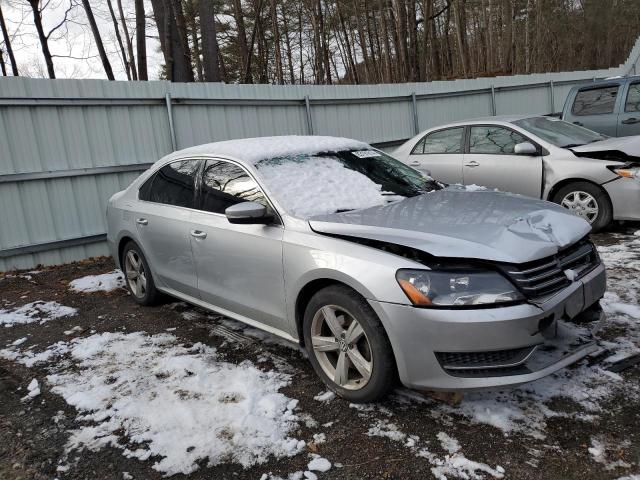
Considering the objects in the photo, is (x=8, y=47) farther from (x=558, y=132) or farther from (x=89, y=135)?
(x=558, y=132)

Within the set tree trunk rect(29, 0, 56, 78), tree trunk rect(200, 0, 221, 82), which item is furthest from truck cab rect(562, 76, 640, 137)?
tree trunk rect(29, 0, 56, 78)

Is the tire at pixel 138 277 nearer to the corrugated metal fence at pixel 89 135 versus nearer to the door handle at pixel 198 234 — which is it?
the door handle at pixel 198 234

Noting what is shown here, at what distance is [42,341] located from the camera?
436 cm

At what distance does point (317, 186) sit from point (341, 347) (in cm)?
122

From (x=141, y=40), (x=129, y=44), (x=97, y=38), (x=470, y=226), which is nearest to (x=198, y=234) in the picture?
(x=470, y=226)

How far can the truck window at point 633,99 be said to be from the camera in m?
7.99

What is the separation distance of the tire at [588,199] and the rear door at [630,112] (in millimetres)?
2621

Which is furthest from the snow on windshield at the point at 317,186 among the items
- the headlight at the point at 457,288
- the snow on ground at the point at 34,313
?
the snow on ground at the point at 34,313

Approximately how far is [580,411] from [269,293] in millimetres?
1922

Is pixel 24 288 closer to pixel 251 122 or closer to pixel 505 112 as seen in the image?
pixel 251 122

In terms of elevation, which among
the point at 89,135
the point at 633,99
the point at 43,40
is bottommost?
the point at 633,99

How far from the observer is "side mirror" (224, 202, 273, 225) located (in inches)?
129

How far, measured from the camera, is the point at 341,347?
2938mm

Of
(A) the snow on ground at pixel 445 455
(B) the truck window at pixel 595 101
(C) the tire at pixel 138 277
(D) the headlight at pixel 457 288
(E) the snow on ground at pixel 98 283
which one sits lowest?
(A) the snow on ground at pixel 445 455
